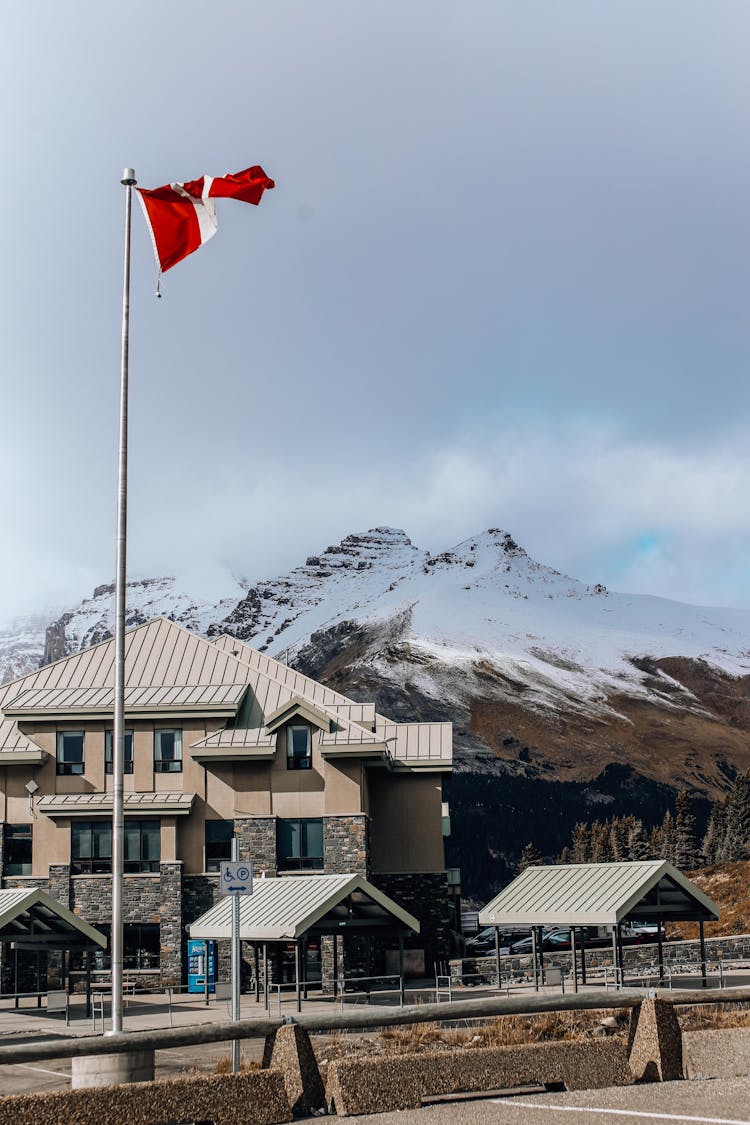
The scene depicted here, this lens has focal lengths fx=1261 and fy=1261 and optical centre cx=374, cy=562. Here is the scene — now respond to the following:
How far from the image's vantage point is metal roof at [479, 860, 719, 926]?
34.2 metres

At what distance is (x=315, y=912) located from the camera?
3409 centimetres

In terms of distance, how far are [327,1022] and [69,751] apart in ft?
127

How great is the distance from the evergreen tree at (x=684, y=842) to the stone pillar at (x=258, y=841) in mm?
61194

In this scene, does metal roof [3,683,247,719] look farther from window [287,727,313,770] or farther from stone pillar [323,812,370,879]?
stone pillar [323,812,370,879]

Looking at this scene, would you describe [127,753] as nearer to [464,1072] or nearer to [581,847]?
[464,1072]

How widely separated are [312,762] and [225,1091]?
37.4 m

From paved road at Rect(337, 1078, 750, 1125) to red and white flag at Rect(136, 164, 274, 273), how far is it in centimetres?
1368

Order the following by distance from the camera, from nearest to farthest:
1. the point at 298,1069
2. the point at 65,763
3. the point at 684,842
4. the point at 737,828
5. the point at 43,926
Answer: the point at 298,1069 < the point at 43,926 < the point at 65,763 < the point at 684,842 < the point at 737,828

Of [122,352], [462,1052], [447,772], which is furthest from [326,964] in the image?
[462,1052]

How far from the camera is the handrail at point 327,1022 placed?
34.4 ft

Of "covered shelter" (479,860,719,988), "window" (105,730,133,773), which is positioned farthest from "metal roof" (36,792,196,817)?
"covered shelter" (479,860,719,988)

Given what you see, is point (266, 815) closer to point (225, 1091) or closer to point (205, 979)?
point (205, 979)

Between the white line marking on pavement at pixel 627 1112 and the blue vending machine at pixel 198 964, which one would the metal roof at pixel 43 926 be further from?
the white line marking on pavement at pixel 627 1112

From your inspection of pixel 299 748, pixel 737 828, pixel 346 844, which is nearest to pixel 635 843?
pixel 737 828
